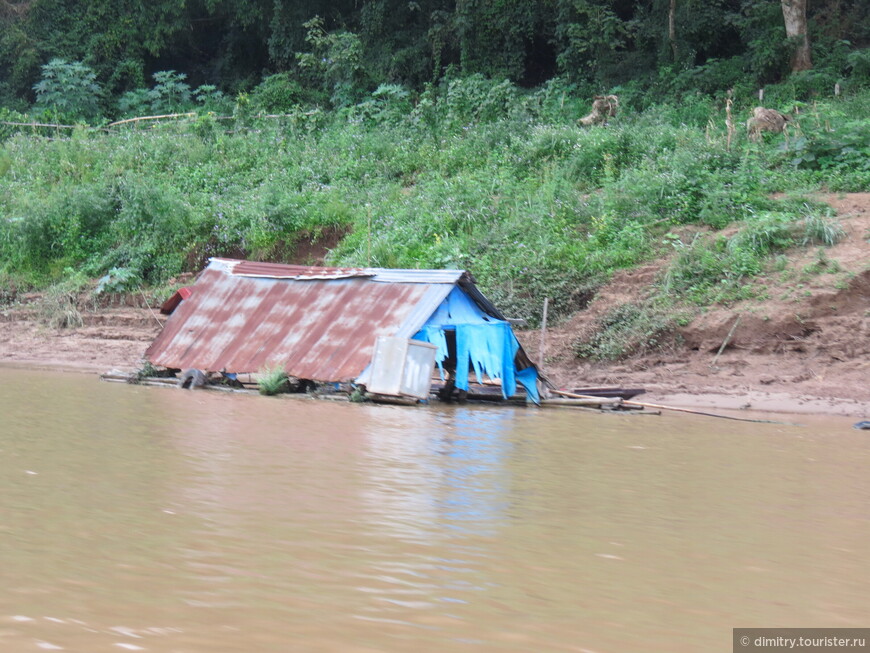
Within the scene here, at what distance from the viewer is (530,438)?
9.52m

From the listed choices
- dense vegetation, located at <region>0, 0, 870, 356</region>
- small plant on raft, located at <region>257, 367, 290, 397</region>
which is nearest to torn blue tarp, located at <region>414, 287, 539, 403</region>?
small plant on raft, located at <region>257, 367, 290, 397</region>

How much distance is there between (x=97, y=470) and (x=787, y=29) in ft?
70.6

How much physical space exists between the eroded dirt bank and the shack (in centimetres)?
188

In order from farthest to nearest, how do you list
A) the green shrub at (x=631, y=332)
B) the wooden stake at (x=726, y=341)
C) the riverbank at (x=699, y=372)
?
the green shrub at (x=631, y=332)
the wooden stake at (x=726, y=341)
the riverbank at (x=699, y=372)

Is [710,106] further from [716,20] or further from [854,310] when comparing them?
[854,310]

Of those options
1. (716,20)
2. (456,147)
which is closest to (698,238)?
(456,147)

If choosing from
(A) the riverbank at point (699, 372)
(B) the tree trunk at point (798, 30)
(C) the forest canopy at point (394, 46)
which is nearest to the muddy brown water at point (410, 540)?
(A) the riverbank at point (699, 372)

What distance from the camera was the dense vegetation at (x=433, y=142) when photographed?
17.5m

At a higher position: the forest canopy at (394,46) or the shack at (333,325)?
the forest canopy at (394,46)

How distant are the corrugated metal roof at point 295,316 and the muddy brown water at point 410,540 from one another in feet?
13.6

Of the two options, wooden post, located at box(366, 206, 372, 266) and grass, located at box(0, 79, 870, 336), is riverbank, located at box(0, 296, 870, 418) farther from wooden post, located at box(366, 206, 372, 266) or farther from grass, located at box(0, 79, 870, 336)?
wooden post, located at box(366, 206, 372, 266)

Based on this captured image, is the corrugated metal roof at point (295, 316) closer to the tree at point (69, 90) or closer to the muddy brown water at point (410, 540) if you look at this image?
the muddy brown water at point (410, 540)

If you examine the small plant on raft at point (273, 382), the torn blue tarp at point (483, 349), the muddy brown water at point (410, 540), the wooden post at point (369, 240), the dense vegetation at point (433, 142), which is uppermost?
the dense vegetation at point (433, 142)

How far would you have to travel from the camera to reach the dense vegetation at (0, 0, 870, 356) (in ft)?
57.4
